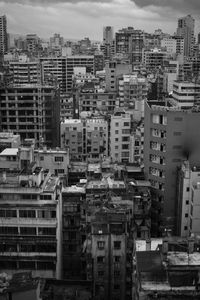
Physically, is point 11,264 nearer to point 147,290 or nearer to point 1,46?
point 147,290

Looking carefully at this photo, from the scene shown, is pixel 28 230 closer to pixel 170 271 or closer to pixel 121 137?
pixel 170 271

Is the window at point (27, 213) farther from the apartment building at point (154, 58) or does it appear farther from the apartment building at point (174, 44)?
the apartment building at point (174, 44)

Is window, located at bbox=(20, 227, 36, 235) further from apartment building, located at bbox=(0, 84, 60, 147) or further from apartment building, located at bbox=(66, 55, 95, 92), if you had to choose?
apartment building, located at bbox=(66, 55, 95, 92)

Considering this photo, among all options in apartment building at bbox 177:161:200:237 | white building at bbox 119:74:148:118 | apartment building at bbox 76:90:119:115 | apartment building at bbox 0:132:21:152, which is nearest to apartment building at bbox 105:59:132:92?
apartment building at bbox 76:90:119:115

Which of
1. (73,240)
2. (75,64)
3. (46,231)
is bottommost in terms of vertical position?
(73,240)

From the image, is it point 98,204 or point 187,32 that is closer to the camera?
point 98,204

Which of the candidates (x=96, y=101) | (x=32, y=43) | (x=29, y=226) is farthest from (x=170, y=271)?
(x=32, y=43)
